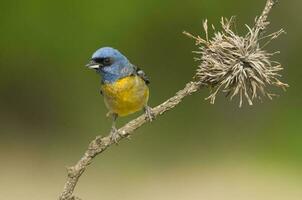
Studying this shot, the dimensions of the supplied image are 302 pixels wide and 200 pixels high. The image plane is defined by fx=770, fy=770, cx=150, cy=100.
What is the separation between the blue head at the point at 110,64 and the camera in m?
3.05

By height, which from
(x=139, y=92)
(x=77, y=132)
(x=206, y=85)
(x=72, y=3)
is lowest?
(x=206, y=85)

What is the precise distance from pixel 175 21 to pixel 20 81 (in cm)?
207

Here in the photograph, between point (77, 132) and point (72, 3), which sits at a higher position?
point (72, 3)

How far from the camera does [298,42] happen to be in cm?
877

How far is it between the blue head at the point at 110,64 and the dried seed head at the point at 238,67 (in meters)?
1.17

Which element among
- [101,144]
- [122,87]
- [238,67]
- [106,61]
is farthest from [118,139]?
[122,87]

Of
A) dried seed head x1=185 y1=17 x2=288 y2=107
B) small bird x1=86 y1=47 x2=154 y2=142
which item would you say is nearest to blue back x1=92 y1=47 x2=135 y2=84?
small bird x1=86 y1=47 x2=154 y2=142

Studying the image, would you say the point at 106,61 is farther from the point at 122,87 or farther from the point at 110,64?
the point at 122,87

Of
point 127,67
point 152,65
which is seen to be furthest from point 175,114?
point 127,67

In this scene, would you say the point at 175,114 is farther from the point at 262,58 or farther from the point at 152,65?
the point at 262,58

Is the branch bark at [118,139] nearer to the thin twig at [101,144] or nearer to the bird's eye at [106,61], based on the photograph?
the thin twig at [101,144]

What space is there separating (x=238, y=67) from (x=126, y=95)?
1.77 metres

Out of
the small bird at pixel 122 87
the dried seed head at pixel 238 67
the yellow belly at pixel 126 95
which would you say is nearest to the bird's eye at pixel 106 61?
the small bird at pixel 122 87

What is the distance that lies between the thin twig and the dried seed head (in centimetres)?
5
